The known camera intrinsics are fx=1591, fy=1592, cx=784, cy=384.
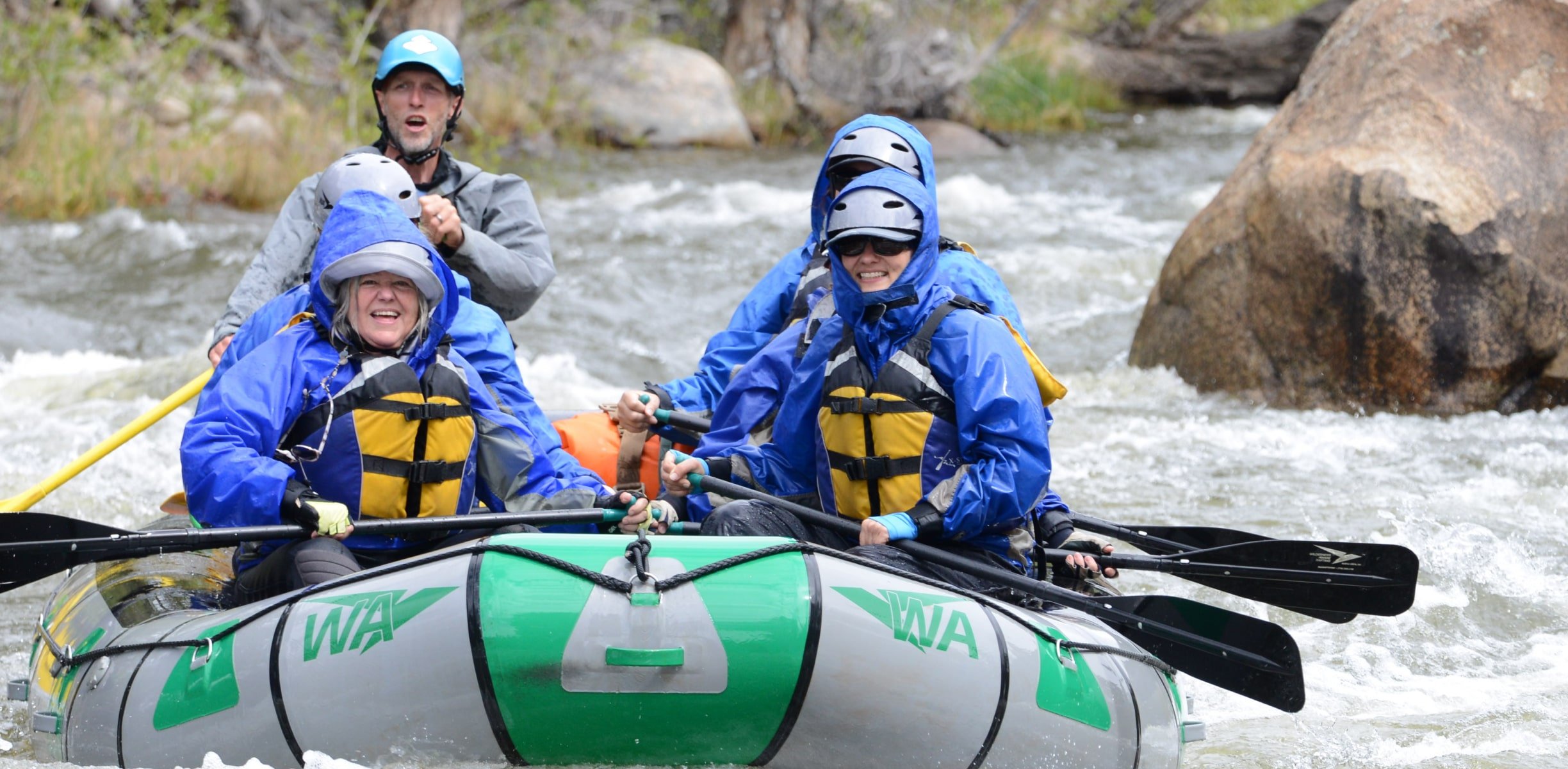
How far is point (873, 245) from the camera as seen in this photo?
3496 mm

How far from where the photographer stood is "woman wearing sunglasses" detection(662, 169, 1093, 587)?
334 cm

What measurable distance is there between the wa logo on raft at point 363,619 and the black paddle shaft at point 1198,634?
1029 mm

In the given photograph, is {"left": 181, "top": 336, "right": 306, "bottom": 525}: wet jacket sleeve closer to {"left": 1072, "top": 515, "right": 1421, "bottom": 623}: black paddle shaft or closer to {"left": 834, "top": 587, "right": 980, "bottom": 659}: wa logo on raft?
{"left": 834, "top": 587, "right": 980, "bottom": 659}: wa logo on raft

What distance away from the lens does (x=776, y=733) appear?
113 inches

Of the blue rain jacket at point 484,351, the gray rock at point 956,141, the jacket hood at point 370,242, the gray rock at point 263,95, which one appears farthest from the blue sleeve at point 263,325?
the gray rock at point 956,141

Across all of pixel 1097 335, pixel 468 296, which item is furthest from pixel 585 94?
pixel 468 296

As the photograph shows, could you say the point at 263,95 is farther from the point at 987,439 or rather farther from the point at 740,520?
the point at 987,439

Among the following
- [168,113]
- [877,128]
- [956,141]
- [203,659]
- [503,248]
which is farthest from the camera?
[956,141]

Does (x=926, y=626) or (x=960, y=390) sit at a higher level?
(x=960, y=390)

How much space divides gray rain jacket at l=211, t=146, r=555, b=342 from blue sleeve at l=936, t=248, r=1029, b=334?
1203 mm

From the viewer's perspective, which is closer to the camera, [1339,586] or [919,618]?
[919,618]

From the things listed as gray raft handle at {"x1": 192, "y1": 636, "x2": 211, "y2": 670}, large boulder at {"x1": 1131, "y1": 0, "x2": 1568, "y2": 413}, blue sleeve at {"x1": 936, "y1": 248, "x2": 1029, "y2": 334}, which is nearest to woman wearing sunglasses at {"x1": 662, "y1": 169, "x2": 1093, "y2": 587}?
blue sleeve at {"x1": 936, "y1": 248, "x2": 1029, "y2": 334}

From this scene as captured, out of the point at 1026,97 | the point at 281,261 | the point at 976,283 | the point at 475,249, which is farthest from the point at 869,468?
the point at 1026,97

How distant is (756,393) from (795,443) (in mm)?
337
